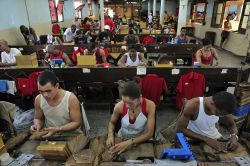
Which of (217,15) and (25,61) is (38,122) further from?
(217,15)

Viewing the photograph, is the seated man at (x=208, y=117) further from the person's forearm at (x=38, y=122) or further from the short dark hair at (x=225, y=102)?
the person's forearm at (x=38, y=122)

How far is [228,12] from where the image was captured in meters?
11.0

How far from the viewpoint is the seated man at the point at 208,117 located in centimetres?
166

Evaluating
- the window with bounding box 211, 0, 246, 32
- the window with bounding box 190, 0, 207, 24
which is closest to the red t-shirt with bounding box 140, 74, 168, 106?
the window with bounding box 211, 0, 246, 32

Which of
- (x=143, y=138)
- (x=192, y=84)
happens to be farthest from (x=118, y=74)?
(x=143, y=138)

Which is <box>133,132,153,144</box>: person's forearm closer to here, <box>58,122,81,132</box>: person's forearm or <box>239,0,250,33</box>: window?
<box>58,122,81,132</box>: person's forearm

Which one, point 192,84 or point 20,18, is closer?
point 192,84

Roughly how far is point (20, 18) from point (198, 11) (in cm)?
1217

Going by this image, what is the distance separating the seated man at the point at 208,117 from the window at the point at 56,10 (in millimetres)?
10750

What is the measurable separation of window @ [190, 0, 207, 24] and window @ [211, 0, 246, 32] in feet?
5.17

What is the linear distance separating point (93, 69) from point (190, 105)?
2301mm

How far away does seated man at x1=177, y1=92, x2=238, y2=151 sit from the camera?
166cm

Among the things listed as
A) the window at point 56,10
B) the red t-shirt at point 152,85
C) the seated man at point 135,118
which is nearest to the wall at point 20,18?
the window at point 56,10

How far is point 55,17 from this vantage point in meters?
11.6
